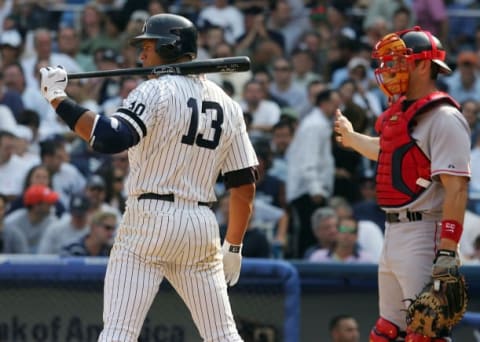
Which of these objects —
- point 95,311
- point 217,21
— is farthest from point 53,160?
point 217,21

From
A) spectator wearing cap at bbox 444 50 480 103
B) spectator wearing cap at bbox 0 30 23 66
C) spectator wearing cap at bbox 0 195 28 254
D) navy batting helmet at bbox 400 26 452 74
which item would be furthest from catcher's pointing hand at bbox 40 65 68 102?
spectator wearing cap at bbox 444 50 480 103

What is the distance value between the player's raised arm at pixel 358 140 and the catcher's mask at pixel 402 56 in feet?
1.51

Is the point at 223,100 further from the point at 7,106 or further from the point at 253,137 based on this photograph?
the point at 7,106

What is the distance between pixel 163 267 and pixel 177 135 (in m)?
0.63

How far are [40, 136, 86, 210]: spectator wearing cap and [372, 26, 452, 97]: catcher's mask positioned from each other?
210 inches

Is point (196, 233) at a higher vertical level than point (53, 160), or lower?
lower

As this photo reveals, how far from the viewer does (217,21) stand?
14578mm

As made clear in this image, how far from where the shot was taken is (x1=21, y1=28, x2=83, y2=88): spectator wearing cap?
13.2 metres

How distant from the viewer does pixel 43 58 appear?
1330cm

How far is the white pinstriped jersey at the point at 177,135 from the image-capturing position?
5.53m

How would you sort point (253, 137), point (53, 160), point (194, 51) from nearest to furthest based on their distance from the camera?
point (194, 51)
point (53, 160)
point (253, 137)

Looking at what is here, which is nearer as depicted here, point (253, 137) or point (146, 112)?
point (146, 112)

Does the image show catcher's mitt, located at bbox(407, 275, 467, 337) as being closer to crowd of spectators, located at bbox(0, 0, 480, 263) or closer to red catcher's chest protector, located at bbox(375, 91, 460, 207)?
red catcher's chest protector, located at bbox(375, 91, 460, 207)

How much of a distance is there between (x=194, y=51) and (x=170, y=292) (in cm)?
261
